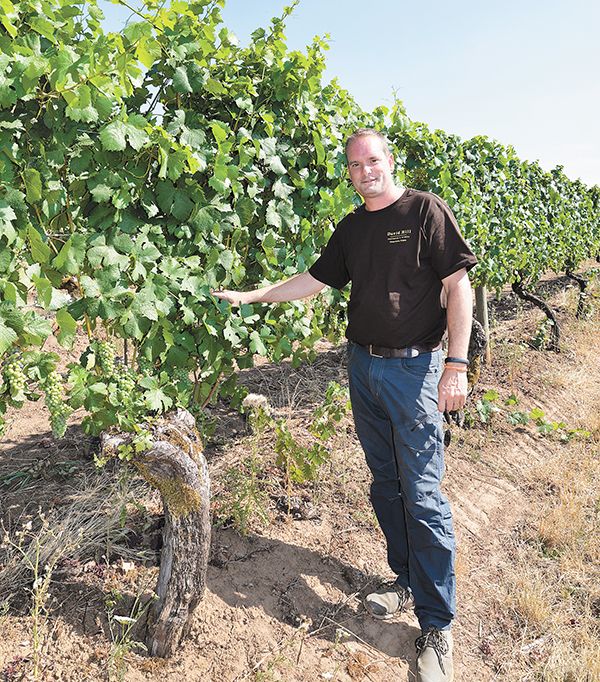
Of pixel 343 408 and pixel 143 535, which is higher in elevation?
pixel 343 408

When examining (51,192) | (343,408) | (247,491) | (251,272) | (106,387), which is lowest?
(247,491)

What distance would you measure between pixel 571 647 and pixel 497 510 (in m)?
1.46

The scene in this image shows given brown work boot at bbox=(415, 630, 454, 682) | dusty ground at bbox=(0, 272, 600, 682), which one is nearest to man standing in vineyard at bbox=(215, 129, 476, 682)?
brown work boot at bbox=(415, 630, 454, 682)

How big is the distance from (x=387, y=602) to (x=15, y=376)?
2.16 m

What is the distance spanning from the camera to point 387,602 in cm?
307

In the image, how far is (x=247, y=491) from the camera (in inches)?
138

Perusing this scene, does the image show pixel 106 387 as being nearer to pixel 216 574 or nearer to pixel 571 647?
pixel 216 574

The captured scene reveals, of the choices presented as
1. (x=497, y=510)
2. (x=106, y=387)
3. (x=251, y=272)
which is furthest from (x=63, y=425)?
(x=497, y=510)

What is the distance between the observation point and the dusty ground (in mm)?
2670

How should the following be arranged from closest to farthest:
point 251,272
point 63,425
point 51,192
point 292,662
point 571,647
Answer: point 51,192 < point 63,425 < point 292,662 < point 571,647 < point 251,272

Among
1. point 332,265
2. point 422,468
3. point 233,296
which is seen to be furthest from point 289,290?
point 422,468

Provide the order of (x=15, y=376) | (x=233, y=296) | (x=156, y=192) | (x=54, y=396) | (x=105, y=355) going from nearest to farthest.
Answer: (x=15, y=376) < (x=54, y=396) < (x=105, y=355) < (x=156, y=192) < (x=233, y=296)

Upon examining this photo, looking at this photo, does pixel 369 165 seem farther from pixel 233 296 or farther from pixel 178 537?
pixel 178 537

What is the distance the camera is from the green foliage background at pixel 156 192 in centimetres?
209
